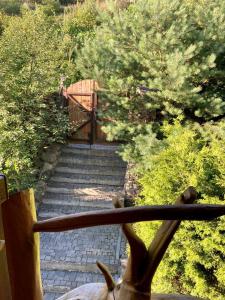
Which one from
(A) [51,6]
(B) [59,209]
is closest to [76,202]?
(B) [59,209]

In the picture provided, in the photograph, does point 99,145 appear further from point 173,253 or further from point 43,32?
point 173,253

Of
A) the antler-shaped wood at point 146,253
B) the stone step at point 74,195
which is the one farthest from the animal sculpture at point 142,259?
the stone step at point 74,195

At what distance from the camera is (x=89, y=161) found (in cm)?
769

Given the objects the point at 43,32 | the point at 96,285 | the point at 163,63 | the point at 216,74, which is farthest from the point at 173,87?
the point at 96,285

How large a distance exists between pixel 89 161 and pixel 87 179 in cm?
57

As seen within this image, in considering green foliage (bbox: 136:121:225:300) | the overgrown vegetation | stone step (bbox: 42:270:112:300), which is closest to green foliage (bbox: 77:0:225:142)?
the overgrown vegetation

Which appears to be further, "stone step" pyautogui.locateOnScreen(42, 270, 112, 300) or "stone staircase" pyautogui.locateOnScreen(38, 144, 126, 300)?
"stone staircase" pyautogui.locateOnScreen(38, 144, 126, 300)

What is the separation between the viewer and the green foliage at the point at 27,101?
6.07 metres

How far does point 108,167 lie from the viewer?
7617 millimetres

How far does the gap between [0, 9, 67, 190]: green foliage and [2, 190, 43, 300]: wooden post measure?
18.1ft

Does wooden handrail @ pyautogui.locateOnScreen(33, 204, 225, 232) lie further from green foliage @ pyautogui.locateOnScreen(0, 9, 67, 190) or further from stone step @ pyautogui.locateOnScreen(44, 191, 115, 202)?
stone step @ pyautogui.locateOnScreen(44, 191, 115, 202)

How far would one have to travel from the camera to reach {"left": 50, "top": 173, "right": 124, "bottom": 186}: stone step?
7180 millimetres

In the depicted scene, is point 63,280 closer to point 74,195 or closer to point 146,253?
point 74,195

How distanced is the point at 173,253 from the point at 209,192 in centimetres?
76
